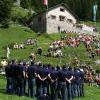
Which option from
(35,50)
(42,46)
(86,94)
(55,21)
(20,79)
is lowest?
(86,94)

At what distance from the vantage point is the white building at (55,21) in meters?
85.8

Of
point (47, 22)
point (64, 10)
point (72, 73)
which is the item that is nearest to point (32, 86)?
point (72, 73)

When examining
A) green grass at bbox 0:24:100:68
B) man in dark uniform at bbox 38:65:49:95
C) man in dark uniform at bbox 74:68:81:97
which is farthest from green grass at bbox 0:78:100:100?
green grass at bbox 0:24:100:68

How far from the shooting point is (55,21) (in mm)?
87562

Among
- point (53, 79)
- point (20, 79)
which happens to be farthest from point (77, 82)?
point (20, 79)

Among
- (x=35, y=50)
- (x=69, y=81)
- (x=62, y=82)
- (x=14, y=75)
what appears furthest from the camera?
(x=35, y=50)

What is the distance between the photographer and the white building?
85.8m

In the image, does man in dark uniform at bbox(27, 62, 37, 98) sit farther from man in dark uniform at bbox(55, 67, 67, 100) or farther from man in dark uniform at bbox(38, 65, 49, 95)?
man in dark uniform at bbox(55, 67, 67, 100)

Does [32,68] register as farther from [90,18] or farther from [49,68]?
[90,18]

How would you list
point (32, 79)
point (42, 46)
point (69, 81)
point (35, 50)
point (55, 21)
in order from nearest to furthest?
point (32, 79) < point (69, 81) < point (35, 50) < point (42, 46) < point (55, 21)

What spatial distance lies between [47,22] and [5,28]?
8676 millimetres

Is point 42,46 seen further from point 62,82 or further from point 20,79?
point 62,82

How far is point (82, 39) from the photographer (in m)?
67.1

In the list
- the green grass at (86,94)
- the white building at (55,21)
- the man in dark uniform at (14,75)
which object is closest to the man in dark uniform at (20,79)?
the man in dark uniform at (14,75)
